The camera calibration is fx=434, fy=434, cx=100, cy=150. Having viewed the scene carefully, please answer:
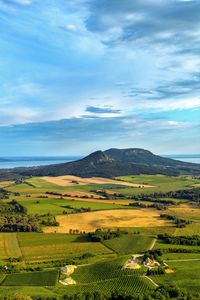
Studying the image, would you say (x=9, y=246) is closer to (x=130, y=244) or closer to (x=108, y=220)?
(x=130, y=244)

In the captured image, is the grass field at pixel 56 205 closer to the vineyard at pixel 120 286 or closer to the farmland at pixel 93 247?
the farmland at pixel 93 247

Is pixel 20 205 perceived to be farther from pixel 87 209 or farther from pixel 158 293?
pixel 158 293

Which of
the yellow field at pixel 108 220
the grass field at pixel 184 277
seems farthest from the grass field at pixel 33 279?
the yellow field at pixel 108 220

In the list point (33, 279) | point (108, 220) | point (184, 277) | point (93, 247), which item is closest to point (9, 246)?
point (93, 247)

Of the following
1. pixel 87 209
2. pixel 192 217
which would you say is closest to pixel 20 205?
pixel 87 209

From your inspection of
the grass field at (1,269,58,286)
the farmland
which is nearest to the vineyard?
the farmland

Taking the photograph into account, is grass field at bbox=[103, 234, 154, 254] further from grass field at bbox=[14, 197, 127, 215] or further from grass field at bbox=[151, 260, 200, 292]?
grass field at bbox=[14, 197, 127, 215]
